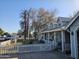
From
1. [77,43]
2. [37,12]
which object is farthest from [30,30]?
[77,43]

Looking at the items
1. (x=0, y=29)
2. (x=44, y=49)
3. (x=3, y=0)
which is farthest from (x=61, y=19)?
(x=0, y=29)

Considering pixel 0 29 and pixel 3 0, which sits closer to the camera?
pixel 3 0

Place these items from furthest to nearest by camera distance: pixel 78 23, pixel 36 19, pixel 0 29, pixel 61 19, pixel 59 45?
pixel 0 29, pixel 36 19, pixel 61 19, pixel 59 45, pixel 78 23

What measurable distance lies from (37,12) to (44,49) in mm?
25051

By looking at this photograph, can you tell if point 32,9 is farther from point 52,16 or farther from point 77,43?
point 77,43

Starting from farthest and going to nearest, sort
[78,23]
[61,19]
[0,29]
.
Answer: [0,29] < [61,19] < [78,23]

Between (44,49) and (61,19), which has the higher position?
(61,19)

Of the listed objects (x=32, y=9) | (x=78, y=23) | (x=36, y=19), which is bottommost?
(x=78, y=23)

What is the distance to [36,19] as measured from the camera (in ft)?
140

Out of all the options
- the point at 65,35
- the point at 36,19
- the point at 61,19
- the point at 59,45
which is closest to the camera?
the point at 65,35

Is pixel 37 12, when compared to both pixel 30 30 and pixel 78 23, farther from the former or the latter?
pixel 78 23

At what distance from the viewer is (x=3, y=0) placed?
20.6 metres

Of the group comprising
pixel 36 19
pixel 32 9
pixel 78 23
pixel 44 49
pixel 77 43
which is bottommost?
pixel 44 49

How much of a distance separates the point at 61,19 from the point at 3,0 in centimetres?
1159
